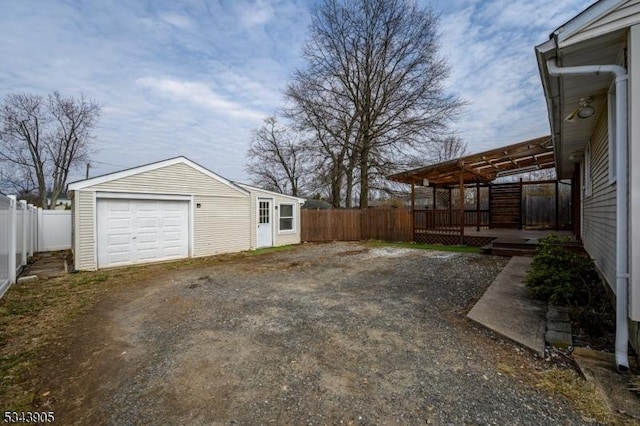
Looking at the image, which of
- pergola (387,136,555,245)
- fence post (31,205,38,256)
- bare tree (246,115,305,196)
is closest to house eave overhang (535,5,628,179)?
pergola (387,136,555,245)

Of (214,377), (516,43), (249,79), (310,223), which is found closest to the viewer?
(214,377)

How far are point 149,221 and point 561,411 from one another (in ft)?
31.9

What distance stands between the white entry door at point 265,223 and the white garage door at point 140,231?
3.00m

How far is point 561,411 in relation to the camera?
1994 mm

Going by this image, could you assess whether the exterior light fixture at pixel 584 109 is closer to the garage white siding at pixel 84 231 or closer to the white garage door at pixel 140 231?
the white garage door at pixel 140 231

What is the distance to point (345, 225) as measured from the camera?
13766mm

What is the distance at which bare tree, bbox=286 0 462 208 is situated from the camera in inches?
581

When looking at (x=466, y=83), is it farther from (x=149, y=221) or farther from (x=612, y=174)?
(x=149, y=221)

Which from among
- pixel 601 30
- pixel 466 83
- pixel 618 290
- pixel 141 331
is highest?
pixel 466 83

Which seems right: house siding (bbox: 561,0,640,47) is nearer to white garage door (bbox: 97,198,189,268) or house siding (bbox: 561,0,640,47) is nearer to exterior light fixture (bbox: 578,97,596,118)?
exterior light fixture (bbox: 578,97,596,118)

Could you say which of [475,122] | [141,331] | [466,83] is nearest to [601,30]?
[141,331]

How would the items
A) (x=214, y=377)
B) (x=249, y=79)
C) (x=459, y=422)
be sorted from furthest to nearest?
1. (x=249, y=79)
2. (x=214, y=377)
3. (x=459, y=422)

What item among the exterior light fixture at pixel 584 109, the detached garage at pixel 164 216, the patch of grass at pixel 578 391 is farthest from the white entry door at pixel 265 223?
the patch of grass at pixel 578 391

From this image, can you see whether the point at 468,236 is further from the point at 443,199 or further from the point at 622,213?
the point at 443,199
